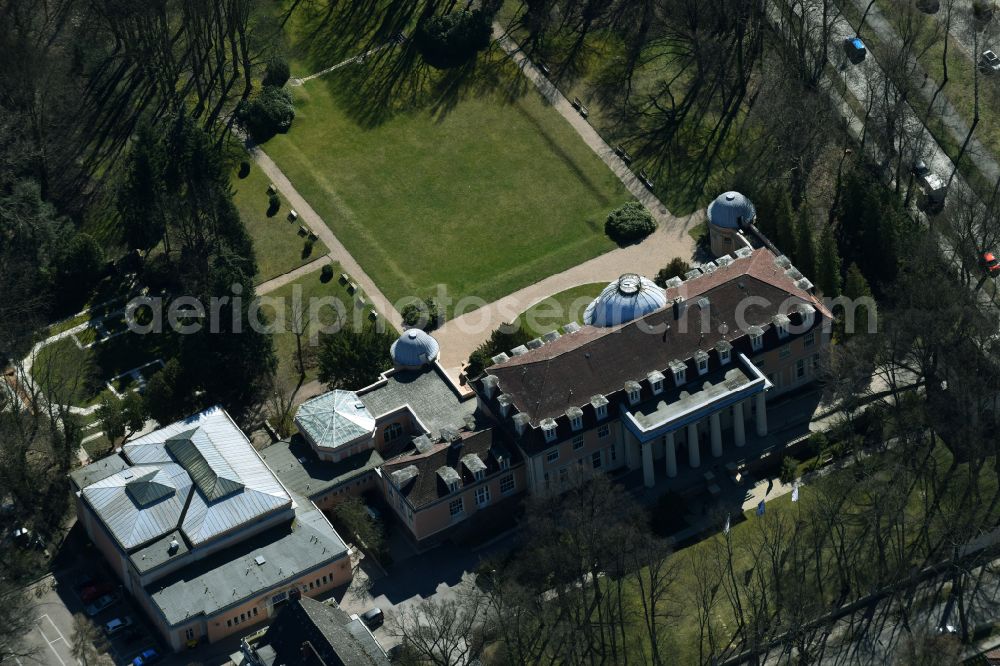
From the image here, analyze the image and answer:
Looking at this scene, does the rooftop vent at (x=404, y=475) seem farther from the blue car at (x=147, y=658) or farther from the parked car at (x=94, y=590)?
the parked car at (x=94, y=590)

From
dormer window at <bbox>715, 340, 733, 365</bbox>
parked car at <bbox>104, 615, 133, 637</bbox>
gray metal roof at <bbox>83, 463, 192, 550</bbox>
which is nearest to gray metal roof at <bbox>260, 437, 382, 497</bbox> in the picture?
gray metal roof at <bbox>83, 463, 192, 550</bbox>

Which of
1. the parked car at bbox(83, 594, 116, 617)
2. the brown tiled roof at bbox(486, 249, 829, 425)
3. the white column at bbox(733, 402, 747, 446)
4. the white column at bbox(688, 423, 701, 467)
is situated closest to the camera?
the parked car at bbox(83, 594, 116, 617)

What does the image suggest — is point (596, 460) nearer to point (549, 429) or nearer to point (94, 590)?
point (549, 429)

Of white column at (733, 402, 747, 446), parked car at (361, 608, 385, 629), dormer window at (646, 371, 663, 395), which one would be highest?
dormer window at (646, 371, 663, 395)

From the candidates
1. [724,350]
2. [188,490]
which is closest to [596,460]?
[724,350]

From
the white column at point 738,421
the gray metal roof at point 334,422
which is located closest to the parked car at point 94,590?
the gray metal roof at point 334,422

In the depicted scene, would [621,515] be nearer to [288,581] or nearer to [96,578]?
[288,581]

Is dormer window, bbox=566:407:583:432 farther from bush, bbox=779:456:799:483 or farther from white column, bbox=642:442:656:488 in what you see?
bush, bbox=779:456:799:483
